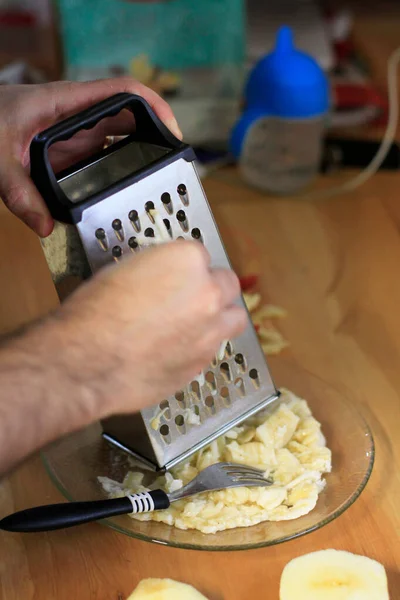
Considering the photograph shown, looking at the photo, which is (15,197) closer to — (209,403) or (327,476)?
(209,403)

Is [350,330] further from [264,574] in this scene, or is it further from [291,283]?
[264,574]

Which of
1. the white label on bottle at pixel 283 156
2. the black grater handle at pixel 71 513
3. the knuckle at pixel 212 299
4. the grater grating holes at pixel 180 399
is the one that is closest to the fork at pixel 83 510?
the black grater handle at pixel 71 513

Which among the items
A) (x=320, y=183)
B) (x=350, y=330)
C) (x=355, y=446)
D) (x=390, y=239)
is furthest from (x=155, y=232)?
(x=320, y=183)

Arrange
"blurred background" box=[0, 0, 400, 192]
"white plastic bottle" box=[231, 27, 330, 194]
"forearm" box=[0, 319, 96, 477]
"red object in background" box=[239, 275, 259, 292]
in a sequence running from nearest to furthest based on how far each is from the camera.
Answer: "forearm" box=[0, 319, 96, 477]
"red object in background" box=[239, 275, 259, 292]
"white plastic bottle" box=[231, 27, 330, 194]
"blurred background" box=[0, 0, 400, 192]

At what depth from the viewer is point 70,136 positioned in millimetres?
869

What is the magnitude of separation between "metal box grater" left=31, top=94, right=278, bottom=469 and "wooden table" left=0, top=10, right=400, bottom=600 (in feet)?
0.44

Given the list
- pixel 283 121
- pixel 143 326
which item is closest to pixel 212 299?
pixel 143 326

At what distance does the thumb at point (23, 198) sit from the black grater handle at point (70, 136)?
0.04ft

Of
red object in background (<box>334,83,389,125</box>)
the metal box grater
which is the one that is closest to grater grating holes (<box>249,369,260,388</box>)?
the metal box grater

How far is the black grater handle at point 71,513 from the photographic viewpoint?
2.85 feet

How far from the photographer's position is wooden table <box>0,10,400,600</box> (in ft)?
2.84

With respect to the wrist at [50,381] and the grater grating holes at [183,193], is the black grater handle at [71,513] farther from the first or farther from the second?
the grater grating holes at [183,193]

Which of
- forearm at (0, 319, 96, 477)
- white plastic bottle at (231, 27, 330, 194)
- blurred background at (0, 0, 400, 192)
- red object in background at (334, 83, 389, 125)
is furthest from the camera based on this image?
red object in background at (334, 83, 389, 125)

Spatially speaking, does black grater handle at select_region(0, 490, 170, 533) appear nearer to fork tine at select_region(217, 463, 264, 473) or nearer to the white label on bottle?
fork tine at select_region(217, 463, 264, 473)
